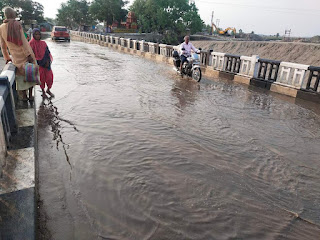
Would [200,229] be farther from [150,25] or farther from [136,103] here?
[150,25]

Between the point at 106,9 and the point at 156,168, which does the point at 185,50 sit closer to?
the point at 156,168

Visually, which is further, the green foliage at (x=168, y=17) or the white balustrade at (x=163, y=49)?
the green foliage at (x=168, y=17)

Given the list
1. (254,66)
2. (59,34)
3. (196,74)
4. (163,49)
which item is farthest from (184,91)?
(59,34)

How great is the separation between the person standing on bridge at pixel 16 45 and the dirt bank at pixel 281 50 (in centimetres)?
2931

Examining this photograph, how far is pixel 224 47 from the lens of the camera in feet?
152

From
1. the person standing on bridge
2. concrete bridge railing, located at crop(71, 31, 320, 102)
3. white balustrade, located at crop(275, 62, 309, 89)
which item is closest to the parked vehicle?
concrete bridge railing, located at crop(71, 31, 320, 102)

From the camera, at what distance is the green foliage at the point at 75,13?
72.8 meters

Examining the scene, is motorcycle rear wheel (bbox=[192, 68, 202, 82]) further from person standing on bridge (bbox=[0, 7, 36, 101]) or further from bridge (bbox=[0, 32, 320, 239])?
person standing on bridge (bbox=[0, 7, 36, 101])

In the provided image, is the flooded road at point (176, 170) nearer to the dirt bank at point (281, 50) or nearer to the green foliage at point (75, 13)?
the dirt bank at point (281, 50)

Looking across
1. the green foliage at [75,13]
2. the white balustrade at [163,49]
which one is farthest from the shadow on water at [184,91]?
the green foliage at [75,13]

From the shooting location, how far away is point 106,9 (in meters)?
59.7

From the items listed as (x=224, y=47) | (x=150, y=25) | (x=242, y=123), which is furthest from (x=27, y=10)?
(x=242, y=123)

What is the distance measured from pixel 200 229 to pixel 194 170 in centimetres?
103

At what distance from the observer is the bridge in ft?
7.80
